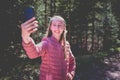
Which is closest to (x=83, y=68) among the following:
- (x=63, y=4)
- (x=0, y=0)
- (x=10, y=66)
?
(x=10, y=66)

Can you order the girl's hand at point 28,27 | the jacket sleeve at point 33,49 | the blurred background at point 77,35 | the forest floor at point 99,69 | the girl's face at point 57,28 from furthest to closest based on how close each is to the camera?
the forest floor at point 99,69, the blurred background at point 77,35, the girl's face at point 57,28, the jacket sleeve at point 33,49, the girl's hand at point 28,27

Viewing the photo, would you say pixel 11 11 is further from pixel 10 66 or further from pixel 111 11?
pixel 111 11

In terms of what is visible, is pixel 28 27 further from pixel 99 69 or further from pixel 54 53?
pixel 99 69

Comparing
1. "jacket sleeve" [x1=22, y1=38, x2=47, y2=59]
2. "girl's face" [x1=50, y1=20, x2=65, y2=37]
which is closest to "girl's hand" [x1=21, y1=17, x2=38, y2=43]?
"jacket sleeve" [x1=22, y1=38, x2=47, y2=59]

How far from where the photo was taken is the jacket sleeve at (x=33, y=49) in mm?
3158

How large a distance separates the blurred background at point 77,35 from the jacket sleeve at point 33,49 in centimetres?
713

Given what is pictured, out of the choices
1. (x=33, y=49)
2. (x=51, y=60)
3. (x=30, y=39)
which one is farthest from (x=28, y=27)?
(x=51, y=60)

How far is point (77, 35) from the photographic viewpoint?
66.8 ft

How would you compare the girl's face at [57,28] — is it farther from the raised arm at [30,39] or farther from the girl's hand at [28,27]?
the girl's hand at [28,27]

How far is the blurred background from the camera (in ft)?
35.6

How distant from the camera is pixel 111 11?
22688 mm

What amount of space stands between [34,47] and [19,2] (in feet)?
26.4

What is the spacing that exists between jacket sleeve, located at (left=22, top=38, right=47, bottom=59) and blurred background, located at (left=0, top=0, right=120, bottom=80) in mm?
7132

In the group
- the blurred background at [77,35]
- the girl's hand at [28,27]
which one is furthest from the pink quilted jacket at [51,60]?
the blurred background at [77,35]
